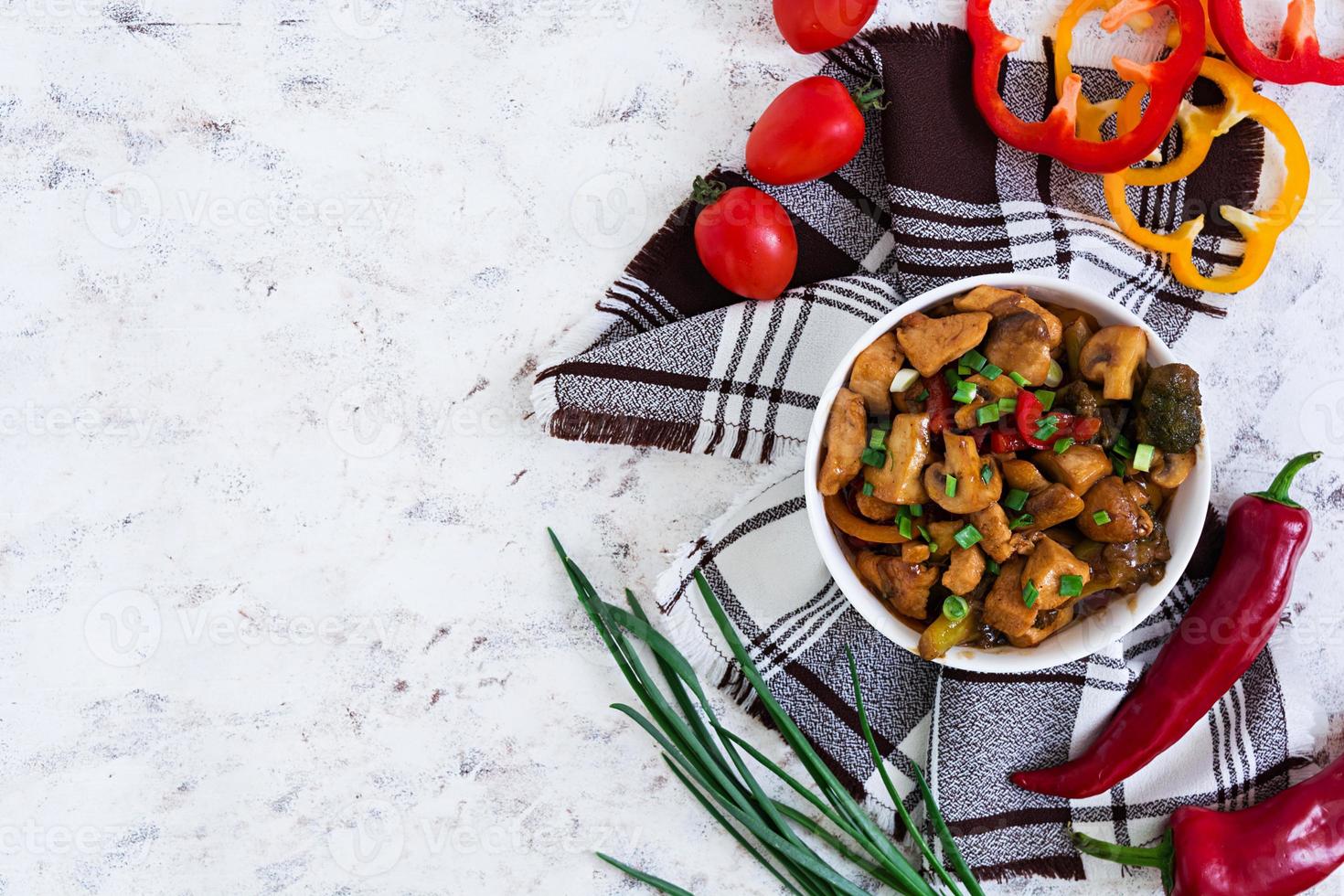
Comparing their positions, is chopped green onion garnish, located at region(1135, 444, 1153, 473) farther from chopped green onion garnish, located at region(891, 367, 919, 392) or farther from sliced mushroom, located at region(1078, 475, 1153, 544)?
chopped green onion garnish, located at region(891, 367, 919, 392)

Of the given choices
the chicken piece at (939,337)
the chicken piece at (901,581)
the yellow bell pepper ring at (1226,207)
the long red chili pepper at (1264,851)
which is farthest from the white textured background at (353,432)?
the chicken piece at (939,337)

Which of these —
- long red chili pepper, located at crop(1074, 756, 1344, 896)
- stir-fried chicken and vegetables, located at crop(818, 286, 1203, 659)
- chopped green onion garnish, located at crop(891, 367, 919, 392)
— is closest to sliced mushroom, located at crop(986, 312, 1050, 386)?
stir-fried chicken and vegetables, located at crop(818, 286, 1203, 659)

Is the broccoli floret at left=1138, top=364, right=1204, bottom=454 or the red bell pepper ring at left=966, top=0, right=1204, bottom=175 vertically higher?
the red bell pepper ring at left=966, top=0, right=1204, bottom=175

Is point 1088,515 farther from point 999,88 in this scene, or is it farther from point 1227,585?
point 999,88

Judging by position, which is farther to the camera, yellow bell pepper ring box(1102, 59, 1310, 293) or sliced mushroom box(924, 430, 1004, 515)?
yellow bell pepper ring box(1102, 59, 1310, 293)

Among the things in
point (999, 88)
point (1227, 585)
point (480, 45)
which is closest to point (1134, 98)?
point (999, 88)

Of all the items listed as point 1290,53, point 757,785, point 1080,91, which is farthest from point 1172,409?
point 757,785

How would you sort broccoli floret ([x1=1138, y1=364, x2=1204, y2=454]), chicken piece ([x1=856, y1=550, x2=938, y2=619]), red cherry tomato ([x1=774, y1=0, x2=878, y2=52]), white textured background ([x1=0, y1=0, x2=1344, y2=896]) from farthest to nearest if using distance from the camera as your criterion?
white textured background ([x1=0, y1=0, x2=1344, y2=896]) → red cherry tomato ([x1=774, y1=0, x2=878, y2=52]) → chicken piece ([x1=856, y1=550, x2=938, y2=619]) → broccoli floret ([x1=1138, y1=364, x2=1204, y2=454])

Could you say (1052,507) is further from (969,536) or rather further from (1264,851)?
(1264,851)
